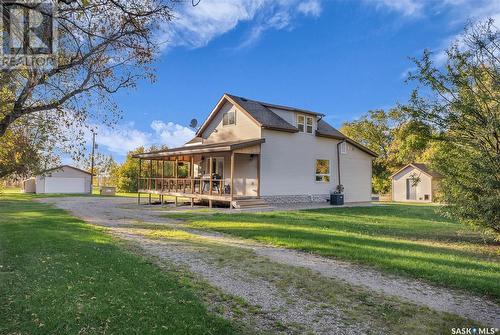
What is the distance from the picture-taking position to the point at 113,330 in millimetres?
3898

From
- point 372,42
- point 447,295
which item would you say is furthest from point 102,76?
point 372,42

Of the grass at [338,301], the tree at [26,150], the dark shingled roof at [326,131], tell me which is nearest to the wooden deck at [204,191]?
the dark shingled roof at [326,131]

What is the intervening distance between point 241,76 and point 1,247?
23.1 meters

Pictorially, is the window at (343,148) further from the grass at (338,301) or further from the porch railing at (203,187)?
the grass at (338,301)

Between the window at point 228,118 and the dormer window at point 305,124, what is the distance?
421cm

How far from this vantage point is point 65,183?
160 ft

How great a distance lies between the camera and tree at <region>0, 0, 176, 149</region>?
4.75 meters

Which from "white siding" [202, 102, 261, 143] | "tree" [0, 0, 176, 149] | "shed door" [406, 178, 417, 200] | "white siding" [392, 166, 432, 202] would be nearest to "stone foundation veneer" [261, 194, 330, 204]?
"white siding" [202, 102, 261, 143]

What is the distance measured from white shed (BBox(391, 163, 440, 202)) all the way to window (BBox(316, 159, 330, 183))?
15406 millimetres

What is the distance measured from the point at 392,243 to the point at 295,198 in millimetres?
12645

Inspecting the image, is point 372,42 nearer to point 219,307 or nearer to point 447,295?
point 447,295

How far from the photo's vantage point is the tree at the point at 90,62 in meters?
4.75

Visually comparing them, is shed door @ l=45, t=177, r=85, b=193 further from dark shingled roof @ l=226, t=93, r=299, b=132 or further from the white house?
dark shingled roof @ l=226, t=93, r=299, b=132

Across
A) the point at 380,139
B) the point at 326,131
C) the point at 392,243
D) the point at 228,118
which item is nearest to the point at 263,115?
the point at 228,118
